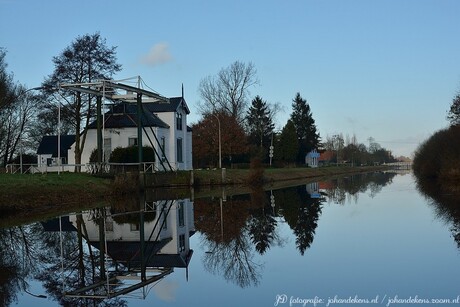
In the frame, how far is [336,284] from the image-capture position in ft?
27.8

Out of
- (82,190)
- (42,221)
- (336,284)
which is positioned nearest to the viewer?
(336,284)

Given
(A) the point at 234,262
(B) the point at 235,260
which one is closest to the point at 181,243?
(B) the point at 235,260

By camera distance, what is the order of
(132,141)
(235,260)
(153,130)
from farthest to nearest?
(132,141), (153,130), (235,260)

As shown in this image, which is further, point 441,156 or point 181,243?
point 441,156

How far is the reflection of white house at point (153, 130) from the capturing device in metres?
43.1

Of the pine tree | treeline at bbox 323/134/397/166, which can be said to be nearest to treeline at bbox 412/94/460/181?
the pine tree

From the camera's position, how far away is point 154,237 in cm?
1484

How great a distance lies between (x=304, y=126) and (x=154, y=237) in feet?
249

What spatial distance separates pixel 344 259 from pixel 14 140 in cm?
5508

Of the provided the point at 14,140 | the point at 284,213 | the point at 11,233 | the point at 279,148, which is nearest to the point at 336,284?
the point at 11,233

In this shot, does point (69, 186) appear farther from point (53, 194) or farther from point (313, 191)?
point (313, 191)

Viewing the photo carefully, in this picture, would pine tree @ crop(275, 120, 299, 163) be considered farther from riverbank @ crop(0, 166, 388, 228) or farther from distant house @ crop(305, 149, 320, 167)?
riverbank @ crop(0, 166, 388, 228)

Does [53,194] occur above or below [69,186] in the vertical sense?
below

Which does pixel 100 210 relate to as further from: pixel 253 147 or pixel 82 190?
pixel 253 147
